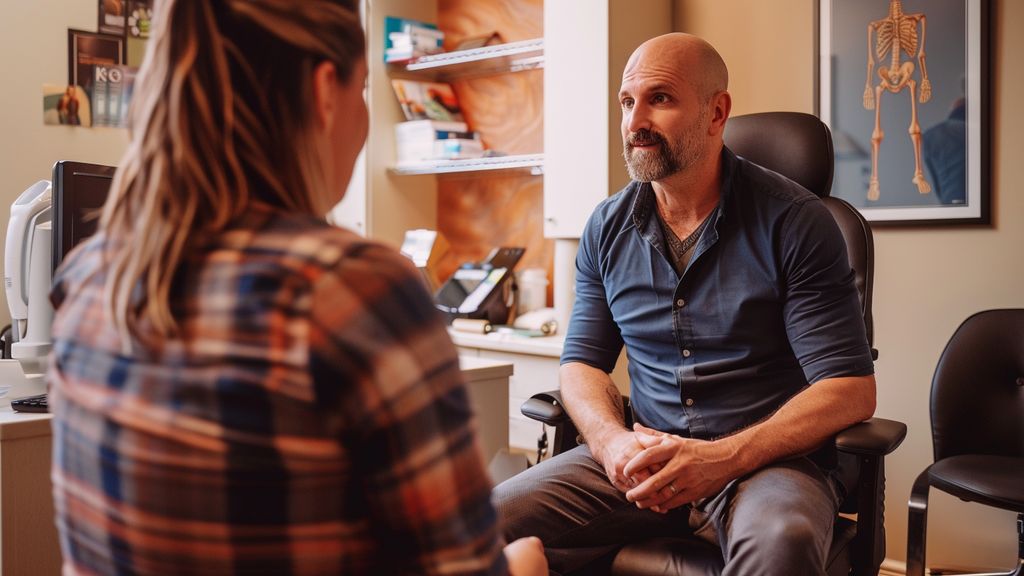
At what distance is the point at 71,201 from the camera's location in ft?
5.85

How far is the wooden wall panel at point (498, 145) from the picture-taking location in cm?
378

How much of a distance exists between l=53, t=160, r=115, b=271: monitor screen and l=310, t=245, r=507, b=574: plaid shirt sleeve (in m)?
→ 1.34

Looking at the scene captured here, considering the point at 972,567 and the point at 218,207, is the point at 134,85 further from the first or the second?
the point at 972,567

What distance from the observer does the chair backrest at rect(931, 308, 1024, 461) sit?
245 cm

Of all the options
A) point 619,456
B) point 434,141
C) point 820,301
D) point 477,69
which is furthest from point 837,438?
point 477,69

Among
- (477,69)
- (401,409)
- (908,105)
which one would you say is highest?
(477,69)

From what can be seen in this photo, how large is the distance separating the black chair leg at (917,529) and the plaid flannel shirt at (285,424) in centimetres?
191

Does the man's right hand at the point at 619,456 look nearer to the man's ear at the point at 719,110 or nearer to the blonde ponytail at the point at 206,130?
the man's ear at the point at 719,110

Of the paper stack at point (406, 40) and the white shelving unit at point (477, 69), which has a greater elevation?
the paper stack at point (406, 40)

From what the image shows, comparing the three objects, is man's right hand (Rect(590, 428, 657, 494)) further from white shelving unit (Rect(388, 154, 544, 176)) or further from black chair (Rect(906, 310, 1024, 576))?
white shelving unit (Rect(388, 154, 544, 176))

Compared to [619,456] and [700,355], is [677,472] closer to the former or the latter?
[619,456]

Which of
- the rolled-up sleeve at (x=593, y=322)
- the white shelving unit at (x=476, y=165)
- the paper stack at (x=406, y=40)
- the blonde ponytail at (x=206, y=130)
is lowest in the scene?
the rolled-up sleeve at (x=593, y=322)

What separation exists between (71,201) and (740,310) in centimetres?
131

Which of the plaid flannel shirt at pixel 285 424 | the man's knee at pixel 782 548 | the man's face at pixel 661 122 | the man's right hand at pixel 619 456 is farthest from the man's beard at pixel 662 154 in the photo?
the plaid flannel shirt at pixel 285 424
